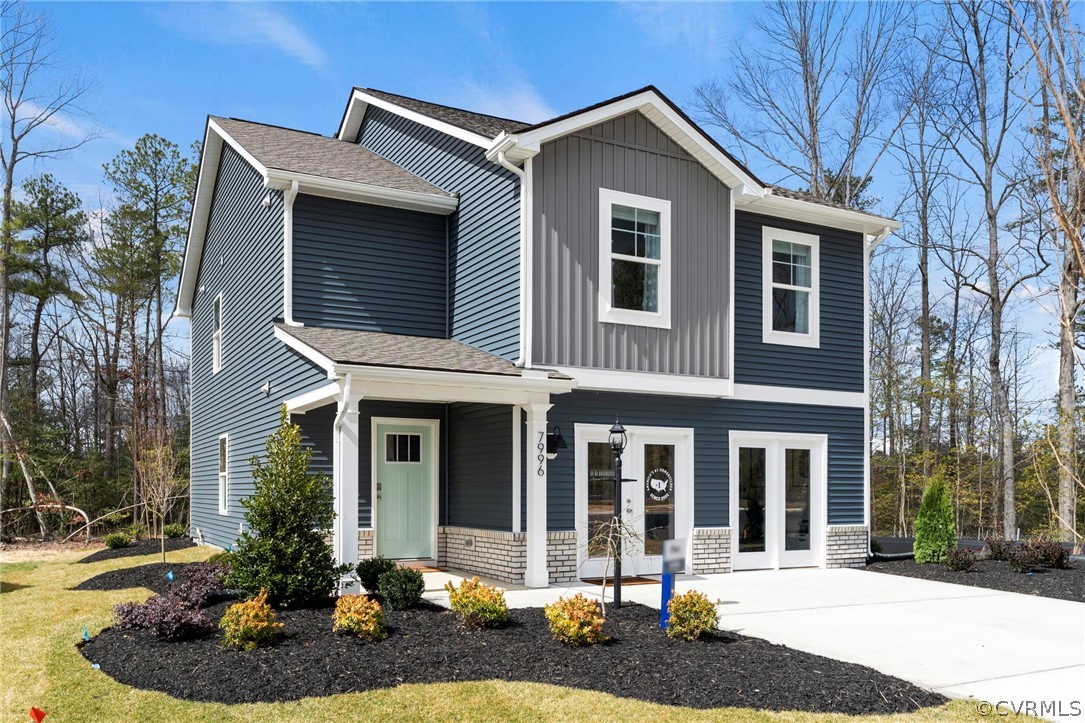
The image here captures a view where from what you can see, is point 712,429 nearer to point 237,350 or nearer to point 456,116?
point 456,116

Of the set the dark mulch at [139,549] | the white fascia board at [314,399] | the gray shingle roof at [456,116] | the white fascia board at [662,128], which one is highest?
the gray shingle roof at [456,116]

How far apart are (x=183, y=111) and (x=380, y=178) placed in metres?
15.6

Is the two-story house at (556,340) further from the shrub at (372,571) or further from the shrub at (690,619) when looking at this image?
the shrub at (690,619)

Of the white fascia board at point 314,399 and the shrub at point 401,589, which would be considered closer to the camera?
the shrub at point 401,589

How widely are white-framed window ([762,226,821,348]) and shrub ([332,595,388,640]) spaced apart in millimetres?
8084

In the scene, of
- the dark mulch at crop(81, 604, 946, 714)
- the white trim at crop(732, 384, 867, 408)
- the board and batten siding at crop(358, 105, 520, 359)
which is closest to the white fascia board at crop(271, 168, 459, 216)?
the board and batten siding at crop(358, 105, 520, 359)

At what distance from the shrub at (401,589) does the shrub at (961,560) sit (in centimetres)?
855

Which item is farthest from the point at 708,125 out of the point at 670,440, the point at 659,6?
the point at 670,440

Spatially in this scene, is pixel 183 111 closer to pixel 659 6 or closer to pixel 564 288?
pixel 659 6

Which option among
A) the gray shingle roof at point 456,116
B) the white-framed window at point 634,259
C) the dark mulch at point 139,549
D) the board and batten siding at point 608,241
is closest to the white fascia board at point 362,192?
the gray shingle roof at point 456,116

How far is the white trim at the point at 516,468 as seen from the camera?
11.3 m

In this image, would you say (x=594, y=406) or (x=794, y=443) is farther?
(x=794, y=443)

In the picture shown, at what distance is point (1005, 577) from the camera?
12883 millimetres

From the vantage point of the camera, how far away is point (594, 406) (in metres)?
12.1
